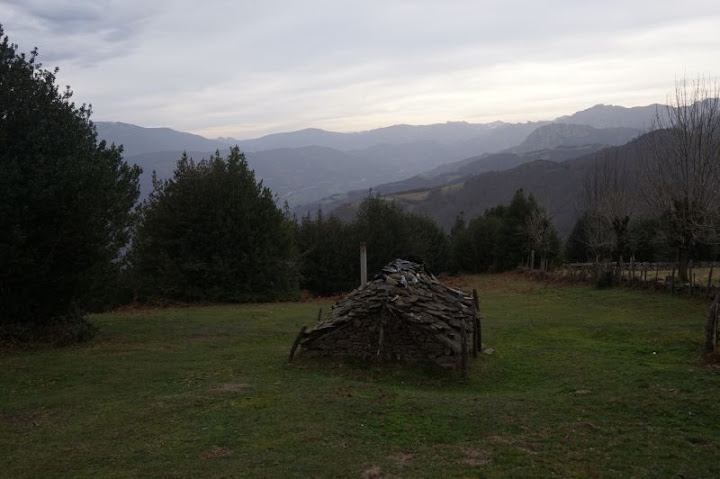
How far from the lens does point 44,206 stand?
54.5 ft

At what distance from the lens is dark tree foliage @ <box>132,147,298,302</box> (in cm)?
3378

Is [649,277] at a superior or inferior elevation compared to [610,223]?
inferior

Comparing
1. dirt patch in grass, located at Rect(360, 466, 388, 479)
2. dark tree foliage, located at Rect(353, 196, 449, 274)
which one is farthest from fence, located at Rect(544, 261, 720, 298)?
dirt patch in grass, located at Rect(360, 466, 388, 479)

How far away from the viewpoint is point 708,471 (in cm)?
784

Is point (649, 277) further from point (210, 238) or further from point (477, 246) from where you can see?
point (210, 238)

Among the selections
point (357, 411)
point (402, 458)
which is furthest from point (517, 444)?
point (357, 411)

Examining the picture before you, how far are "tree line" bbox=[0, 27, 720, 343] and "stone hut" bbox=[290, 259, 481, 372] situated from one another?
22.1 ft

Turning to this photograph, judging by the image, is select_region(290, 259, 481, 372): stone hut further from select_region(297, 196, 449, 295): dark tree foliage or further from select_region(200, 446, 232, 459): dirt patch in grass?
select_region(297, 196, 449, 295): dark tree foliage

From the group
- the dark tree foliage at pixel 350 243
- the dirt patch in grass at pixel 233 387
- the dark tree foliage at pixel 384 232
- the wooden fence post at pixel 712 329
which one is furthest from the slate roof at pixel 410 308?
the dark tree foliage at pixel 384 232

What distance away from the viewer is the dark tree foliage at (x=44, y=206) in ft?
52.8

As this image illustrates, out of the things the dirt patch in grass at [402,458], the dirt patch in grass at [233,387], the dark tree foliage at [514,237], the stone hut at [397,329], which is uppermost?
the dark tree foliage at [514,237]

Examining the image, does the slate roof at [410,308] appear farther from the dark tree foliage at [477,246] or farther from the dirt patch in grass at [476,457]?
the dark tree foliage at [477,246]

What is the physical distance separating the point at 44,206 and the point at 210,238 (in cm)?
1829

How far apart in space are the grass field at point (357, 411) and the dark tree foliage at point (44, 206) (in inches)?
72.4
